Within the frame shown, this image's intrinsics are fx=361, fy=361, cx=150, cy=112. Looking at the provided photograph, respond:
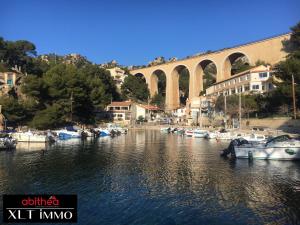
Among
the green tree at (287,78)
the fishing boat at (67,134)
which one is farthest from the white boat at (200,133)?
the fishing boat at (67,134)

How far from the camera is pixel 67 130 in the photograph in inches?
2394

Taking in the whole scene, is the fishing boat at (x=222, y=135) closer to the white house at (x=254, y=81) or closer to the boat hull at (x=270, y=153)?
the white house at (x=254, y=81)

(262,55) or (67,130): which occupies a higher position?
(262,55)

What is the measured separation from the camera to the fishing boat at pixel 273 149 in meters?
29.9

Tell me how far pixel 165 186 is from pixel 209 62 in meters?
96.1

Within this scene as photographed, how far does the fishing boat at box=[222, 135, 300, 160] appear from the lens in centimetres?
2989

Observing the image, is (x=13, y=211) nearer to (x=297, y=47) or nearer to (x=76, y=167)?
(x=76, y=167)

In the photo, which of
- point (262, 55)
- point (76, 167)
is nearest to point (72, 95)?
point (76, 167)

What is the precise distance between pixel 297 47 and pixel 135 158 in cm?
6475

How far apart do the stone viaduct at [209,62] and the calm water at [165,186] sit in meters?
65.0

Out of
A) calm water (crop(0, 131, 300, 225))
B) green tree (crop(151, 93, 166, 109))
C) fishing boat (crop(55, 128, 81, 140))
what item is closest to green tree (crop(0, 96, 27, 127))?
fishing boat (crop(55, 128, 81, 140))

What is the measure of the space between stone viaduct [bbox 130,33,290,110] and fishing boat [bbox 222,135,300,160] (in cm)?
6222

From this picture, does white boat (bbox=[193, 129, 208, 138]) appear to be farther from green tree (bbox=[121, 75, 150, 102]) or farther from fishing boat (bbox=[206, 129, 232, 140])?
green tree (bbox=[121, 75, 150, 102])

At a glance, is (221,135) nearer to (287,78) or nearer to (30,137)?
(287,78)
